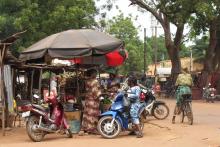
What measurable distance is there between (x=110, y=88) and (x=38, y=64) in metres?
2.28

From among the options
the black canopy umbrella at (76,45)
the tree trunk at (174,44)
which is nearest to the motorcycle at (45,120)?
the black canopy umbrella at (76,45)

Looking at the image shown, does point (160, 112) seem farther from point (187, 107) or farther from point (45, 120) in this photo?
point (45, 120)

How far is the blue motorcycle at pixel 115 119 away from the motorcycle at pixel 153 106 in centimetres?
402

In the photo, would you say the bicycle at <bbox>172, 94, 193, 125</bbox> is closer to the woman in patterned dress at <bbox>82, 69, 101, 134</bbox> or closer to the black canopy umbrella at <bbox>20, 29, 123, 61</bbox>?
the black canopy umbrella at <bbox>20, 29, 123, 61</bbox>

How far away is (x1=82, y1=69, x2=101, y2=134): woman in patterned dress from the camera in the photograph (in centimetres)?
1280

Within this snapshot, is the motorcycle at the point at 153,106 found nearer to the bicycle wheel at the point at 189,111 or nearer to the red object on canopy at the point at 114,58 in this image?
the red object on canopy at the point at 114,58

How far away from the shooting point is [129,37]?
74.1m

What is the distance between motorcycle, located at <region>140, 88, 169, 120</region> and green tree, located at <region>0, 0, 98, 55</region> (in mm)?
13650

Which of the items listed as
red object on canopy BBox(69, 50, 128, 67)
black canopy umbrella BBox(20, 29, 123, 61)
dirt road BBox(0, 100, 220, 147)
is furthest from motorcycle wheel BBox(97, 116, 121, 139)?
red object on canopy BBox(69, 50, 128, 67)

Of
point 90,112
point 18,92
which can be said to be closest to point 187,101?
point 90,112

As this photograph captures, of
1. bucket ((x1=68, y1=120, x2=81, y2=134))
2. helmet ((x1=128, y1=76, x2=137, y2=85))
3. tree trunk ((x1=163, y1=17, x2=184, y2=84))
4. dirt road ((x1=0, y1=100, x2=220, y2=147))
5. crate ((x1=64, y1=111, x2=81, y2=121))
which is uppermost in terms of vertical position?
tree trunk ((x1=163, y1=17, x2=184, y2=84))

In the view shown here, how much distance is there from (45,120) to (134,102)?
2137 millimetres

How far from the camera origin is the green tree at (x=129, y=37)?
7056 centimetres

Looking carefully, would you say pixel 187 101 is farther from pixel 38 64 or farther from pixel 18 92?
pixel 18 92
